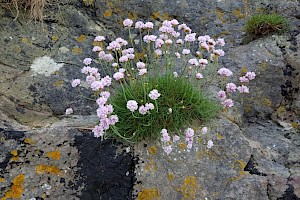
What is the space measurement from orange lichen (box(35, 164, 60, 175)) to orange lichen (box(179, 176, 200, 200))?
111 cm

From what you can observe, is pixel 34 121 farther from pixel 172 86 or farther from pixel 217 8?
pixel 217 8

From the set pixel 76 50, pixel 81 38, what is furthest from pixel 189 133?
pixel 81 38

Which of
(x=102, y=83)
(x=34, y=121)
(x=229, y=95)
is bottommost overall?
(x=34, y=121)

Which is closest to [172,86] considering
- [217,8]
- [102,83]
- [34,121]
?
[102,83]

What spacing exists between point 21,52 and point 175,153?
2252mm

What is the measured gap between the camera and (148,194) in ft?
10.9

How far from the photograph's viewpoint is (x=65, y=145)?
136 inches

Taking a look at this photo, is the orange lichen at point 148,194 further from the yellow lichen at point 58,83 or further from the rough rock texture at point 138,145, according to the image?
the yellow lichen at point 58,83

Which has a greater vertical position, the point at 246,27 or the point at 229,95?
the point at 246,27

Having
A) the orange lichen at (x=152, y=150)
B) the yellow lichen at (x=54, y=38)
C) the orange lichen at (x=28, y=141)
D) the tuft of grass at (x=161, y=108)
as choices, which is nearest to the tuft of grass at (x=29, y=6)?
the yellow lichen at (x=54, y=38)

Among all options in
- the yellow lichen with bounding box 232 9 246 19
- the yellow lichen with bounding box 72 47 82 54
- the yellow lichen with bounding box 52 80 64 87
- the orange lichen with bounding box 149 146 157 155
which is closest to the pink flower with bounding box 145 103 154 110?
the orange lichen with bounding box 149 146 157 155

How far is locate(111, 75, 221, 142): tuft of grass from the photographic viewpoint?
3615 millimetres

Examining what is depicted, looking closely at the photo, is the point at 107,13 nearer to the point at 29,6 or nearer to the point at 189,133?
the point at 29,6

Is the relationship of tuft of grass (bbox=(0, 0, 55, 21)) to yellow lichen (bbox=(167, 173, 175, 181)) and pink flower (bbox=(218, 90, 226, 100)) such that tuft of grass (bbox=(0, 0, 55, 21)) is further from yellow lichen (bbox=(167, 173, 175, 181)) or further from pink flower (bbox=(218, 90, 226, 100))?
yellow lichen (bbox=(167, 173, 175, 181))
